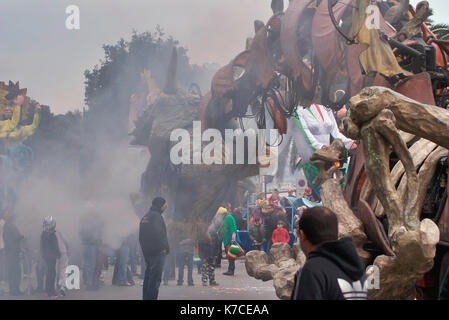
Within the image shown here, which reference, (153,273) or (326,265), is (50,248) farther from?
(326,265)

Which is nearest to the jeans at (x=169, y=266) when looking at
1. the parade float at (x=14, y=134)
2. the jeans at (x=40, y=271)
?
the jeans at (x=40, y=271)

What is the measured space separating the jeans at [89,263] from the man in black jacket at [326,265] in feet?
27.1

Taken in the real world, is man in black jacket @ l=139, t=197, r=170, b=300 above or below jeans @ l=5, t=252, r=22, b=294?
above

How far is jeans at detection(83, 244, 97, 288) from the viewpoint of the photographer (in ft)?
33.2

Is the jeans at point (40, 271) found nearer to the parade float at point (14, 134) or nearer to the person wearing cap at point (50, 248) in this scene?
the person wearing cap at point (50, 248)

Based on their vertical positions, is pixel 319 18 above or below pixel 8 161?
above

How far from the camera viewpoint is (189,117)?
32.7ft

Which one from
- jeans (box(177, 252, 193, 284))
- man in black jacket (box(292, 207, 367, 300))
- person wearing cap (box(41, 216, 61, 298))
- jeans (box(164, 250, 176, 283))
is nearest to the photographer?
man in black jacket (box(292, 207, 367, 300))

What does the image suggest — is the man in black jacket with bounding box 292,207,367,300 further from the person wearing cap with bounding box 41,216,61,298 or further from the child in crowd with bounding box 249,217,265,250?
the child in crowd with bounding box 249,217,265,250

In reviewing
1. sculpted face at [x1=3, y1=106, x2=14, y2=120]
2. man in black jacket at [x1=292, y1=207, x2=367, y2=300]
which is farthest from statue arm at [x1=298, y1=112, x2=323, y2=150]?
man in black jacket at [x1=292, y1=207, x2=367, y2=300]

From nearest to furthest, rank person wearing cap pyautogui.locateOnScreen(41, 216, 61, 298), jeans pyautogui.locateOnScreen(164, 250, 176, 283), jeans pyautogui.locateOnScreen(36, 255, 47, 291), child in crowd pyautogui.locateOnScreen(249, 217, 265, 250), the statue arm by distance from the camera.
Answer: person wearing cap pyautogui.locateOnScreen(41, 216, 61, 298) → jeans pyautogui.locateOnScreen(36, 255, 47, 291) → jeans pyautogui.locateOnScreen(164, 250, 176, 283) → child in crowd pyautogui.locateOnScreen(249, 217, 265, 250) → the statue arm
